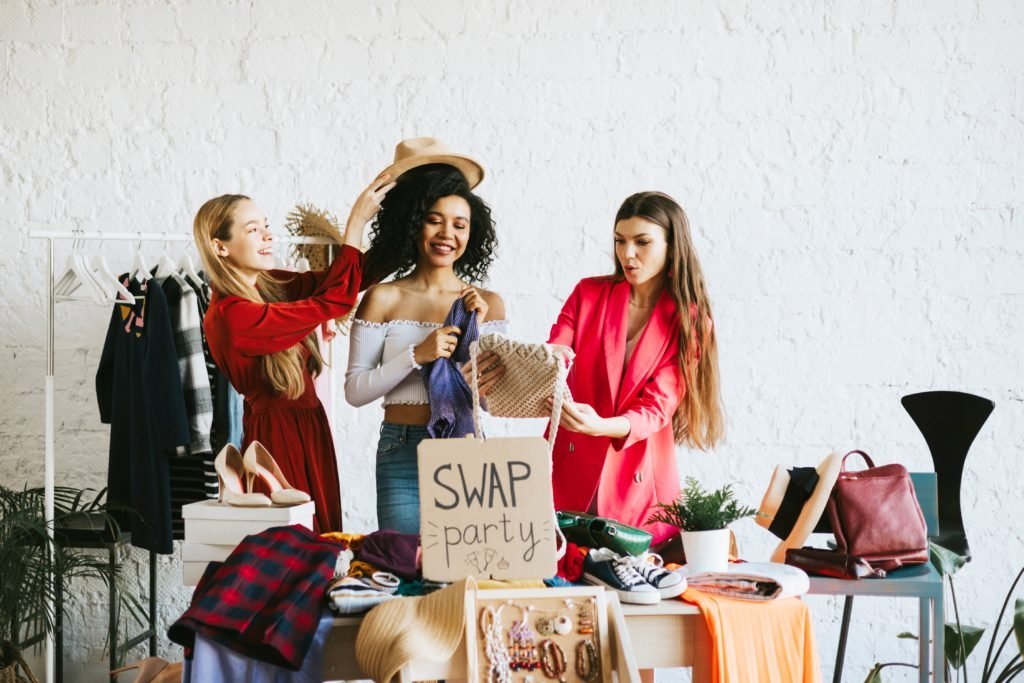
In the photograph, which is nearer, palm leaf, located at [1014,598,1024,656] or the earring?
the earring

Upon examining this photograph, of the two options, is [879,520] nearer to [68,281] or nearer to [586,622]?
[586,622]

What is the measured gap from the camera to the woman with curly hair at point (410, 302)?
2.37 metres

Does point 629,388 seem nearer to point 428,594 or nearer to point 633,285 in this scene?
point 633,285

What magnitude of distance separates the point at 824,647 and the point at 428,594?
2.24 metres

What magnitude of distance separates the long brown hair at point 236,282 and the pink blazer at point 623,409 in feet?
2.57

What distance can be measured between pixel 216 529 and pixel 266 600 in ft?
0.91

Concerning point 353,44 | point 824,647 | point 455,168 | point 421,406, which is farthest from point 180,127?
point 824,647

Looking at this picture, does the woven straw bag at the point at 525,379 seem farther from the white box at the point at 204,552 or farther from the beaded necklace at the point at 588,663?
the white box at the point at 204,552

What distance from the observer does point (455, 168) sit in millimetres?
2545

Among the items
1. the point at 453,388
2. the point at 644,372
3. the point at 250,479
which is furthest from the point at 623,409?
the point at 250,479

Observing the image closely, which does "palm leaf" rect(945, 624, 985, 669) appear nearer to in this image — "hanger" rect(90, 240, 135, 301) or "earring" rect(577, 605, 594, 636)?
"earring" rect(577, 605, 594, 636)

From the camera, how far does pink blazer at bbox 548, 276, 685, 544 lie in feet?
7.63

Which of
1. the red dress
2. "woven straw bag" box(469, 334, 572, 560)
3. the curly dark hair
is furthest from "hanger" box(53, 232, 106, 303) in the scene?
"woven straw bag" box(469, 334, 572, 560)

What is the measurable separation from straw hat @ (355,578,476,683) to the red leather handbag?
0.77 meters
